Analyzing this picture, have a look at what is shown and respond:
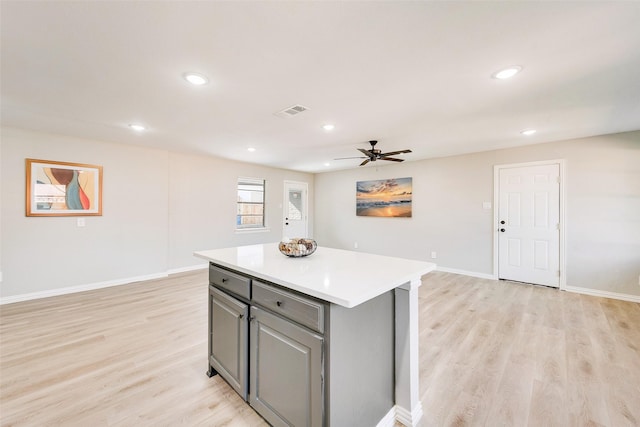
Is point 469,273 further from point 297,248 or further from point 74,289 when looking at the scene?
point 74,289

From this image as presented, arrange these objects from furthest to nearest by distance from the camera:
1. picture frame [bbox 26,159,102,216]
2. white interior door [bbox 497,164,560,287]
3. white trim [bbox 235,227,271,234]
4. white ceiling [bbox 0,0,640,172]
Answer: white trim [bbox 235,227,271,234]
white interior door [bbox 497,164,560,287]
picture frame [bbox 26,159,102,216]
white ceiling [bbox 0,0,640,172]

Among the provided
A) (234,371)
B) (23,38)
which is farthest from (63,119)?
(234,371)

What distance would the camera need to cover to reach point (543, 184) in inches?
160

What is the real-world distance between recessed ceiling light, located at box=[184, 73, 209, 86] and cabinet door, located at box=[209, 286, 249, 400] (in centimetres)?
163

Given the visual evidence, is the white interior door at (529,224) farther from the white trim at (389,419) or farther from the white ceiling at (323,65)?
the white trim at (389,419)

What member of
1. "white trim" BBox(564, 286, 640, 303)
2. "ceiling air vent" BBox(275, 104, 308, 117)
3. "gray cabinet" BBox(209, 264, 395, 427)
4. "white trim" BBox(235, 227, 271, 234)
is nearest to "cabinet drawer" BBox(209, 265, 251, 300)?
"gray cabinet" BBox(209, 264, 395, 427)

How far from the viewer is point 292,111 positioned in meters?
2.72

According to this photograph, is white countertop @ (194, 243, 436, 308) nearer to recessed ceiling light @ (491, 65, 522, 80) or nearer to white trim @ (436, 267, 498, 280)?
recessed ceiling light @ (491, 65, 522, 80)

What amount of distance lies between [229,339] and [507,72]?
109 inches

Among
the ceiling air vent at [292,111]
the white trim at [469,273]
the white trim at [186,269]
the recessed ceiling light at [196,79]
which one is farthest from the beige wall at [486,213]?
the recessed ceiling light at [196,79]

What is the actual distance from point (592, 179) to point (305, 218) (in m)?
5.61

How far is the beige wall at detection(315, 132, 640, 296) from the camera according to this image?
351cm

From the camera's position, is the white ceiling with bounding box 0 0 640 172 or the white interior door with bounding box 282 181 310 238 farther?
the white interior door with bounding box 282 181 310 238

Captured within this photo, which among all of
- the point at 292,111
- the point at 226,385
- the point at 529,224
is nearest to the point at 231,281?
the point at 226,385
